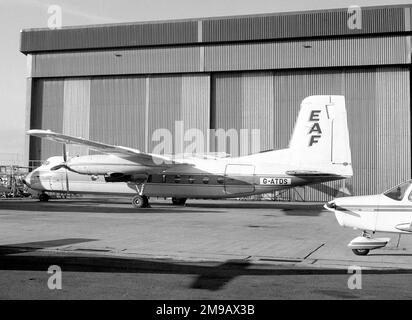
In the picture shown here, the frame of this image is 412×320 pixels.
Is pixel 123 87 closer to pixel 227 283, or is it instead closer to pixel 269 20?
pixel 269 20

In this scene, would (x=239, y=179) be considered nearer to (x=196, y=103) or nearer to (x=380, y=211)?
(x=380, y=211)

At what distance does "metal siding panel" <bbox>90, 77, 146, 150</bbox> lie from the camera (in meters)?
46.8

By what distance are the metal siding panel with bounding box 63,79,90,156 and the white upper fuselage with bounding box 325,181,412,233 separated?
3802cm

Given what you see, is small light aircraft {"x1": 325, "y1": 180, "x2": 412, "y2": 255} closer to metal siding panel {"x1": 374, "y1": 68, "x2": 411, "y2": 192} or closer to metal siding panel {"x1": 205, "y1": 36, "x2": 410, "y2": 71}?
metal siding panel {"x1": 374, "y1": 68, "x2": 411, "y2": 192}

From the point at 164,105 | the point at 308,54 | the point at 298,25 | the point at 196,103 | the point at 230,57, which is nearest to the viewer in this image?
the point at 308,54

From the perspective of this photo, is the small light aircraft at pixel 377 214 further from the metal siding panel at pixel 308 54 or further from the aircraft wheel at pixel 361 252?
the metal siding panel at pixel 308 54

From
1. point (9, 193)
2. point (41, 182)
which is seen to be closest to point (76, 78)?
point (9, 193)

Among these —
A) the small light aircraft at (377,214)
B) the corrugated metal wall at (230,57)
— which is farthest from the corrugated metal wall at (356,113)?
the small light aircraft at (377,214)

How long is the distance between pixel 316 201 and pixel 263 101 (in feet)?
32.7

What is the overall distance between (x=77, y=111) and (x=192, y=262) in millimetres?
39632

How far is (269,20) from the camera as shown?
43.9 m

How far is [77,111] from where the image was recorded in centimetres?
4825

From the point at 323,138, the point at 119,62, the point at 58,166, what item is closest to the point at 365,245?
the point at 323,138

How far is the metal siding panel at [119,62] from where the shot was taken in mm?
45875
